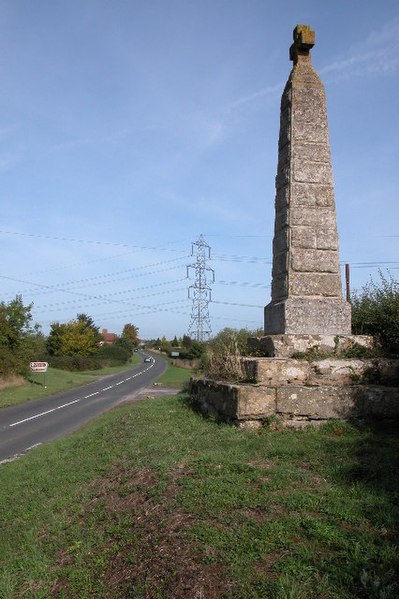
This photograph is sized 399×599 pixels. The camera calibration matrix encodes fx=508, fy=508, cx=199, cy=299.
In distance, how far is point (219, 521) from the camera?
150 inches

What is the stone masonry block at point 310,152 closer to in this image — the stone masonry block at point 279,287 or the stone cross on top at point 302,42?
the stone cross on top at point 302,42

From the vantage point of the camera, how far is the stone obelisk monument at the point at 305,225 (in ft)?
24.3

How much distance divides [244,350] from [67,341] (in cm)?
5543

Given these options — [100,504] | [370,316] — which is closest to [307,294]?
[370,316]

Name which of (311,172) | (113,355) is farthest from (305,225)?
(113,355)

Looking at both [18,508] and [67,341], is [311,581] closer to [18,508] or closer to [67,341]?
[18,508]

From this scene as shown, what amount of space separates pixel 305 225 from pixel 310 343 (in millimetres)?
1814

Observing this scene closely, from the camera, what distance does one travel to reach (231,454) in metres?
5.40

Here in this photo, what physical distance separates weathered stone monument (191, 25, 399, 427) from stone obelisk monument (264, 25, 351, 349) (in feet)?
0.05

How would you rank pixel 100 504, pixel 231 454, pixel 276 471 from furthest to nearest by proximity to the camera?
pixel 231 454
pixel 100 504
pixel 276 471

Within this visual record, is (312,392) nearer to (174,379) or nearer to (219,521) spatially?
(219,521)

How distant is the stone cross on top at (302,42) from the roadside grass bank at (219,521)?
236 inches

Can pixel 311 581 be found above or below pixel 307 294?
below

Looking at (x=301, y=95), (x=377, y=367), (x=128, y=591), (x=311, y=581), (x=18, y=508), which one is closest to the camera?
(x=311, y=581)
